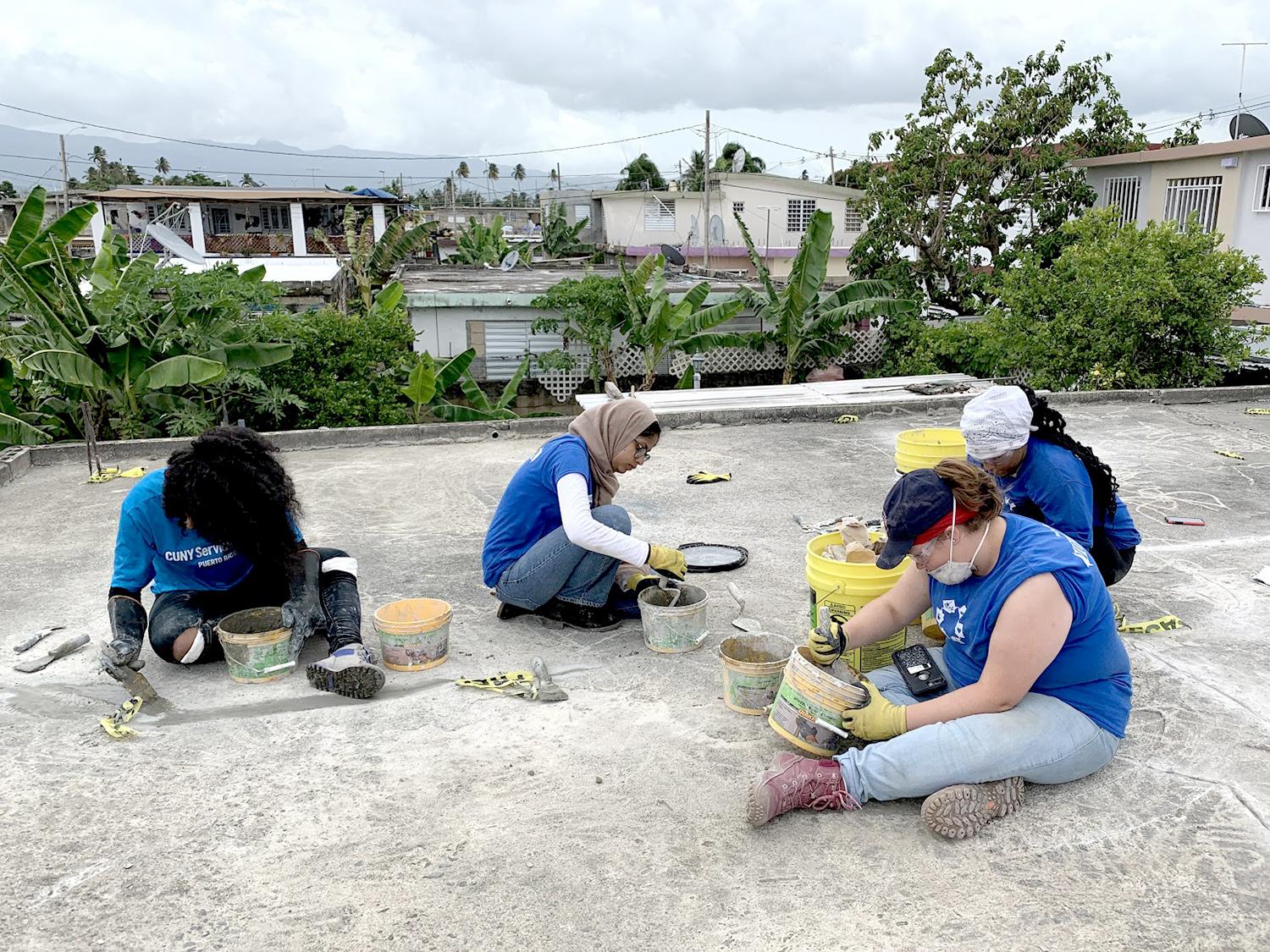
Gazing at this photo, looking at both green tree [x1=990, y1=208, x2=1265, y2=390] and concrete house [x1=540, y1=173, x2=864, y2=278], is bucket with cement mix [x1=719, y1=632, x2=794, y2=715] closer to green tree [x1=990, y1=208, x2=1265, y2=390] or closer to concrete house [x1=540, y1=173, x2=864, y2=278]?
green tree [x1=990, y1=208, x2=1265, y2=390]

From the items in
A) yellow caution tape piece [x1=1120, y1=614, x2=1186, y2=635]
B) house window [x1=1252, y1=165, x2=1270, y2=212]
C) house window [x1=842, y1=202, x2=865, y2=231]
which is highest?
house window [x1=842, y1=202, x2=865, y2=231]

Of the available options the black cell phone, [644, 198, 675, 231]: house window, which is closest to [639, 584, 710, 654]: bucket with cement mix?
the black cell phone

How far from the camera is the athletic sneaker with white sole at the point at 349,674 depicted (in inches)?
143

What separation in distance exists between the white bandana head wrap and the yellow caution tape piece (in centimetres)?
118

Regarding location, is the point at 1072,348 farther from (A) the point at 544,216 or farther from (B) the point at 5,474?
(A) the point at 544,216

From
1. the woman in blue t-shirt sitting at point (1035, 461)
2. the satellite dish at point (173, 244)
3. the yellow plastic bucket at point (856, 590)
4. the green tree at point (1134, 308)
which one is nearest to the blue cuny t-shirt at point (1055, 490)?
the woman in blue t-shirt sitting at point (1035, 461)

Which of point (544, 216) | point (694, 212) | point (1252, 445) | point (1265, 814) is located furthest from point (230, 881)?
point (544, 216)

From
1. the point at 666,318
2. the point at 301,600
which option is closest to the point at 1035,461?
the point at 301,600

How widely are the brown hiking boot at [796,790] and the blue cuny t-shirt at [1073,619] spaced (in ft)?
1.78

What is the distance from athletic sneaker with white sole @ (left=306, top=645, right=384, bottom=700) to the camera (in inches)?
143

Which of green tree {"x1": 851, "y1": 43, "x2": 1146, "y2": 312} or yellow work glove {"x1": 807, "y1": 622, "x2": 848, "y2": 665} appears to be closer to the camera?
yellow work glove {"x1": 807, "y1": 622, "x2": 848, "y2": 665}

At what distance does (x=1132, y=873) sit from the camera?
2.63 meters

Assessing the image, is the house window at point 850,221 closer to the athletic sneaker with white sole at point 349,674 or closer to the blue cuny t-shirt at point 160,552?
the blue cuny t-shirt at point 160,552

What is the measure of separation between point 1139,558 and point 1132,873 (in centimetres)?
300
